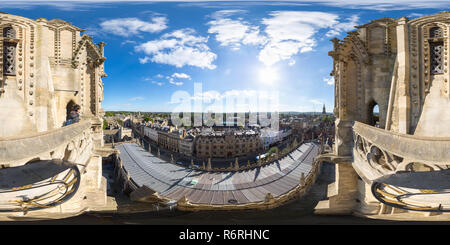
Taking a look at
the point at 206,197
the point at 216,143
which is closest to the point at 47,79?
the point at 206,197

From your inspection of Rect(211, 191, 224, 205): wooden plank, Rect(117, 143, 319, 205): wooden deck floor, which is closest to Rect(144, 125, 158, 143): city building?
Rect(117, 143, 319, 205): wooden deck floor

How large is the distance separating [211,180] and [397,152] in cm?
1539

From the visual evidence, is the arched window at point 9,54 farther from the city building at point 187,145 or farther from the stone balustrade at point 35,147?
the city building at point 187,145

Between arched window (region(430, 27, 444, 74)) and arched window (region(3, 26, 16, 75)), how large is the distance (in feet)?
34.2

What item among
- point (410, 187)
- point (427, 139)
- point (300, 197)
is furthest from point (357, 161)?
point (300, 197)

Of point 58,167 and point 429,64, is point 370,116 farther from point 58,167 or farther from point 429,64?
point 58,167

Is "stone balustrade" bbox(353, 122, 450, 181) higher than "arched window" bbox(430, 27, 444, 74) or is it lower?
lower

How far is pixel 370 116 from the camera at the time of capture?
15.6 ft

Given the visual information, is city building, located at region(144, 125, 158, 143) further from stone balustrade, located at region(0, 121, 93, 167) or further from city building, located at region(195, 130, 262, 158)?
stone balustrade, located at region(0, 121, 93, 167)

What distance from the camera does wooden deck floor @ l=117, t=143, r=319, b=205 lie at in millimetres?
12828

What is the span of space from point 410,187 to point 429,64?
3.44m

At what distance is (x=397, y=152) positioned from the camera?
7.54ft

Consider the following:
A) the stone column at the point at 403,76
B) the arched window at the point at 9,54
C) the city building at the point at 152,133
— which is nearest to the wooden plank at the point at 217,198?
the stone column at the point at 403,76

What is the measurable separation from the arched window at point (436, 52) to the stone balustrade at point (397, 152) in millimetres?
2512
